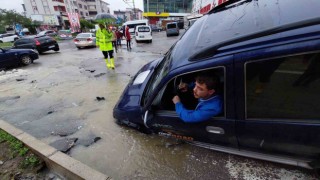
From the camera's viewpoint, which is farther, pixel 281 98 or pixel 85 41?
pixel 85 41

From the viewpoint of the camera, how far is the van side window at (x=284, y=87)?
1.76 metres

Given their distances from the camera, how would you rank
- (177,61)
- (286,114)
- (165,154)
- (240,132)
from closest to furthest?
(286,114)
(240,132)
(177,61)
(165,154)

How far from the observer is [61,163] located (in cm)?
299

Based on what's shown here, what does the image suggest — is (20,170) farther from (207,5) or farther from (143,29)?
(143,29)

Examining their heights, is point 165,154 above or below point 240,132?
below

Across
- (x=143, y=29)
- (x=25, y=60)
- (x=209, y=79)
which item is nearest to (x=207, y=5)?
(x=143, y=29)

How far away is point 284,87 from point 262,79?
0.67 ft

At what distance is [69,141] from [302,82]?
3546 mm

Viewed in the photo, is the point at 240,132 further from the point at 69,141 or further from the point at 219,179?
the point at 69,141

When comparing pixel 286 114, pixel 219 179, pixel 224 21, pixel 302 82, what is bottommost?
pixel 219 179

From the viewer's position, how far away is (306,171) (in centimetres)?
252

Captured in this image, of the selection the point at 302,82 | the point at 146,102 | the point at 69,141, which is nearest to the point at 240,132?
the point at 302,82

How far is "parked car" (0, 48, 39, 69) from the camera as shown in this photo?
10.3 m

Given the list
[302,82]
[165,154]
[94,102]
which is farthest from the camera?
[94,102]
